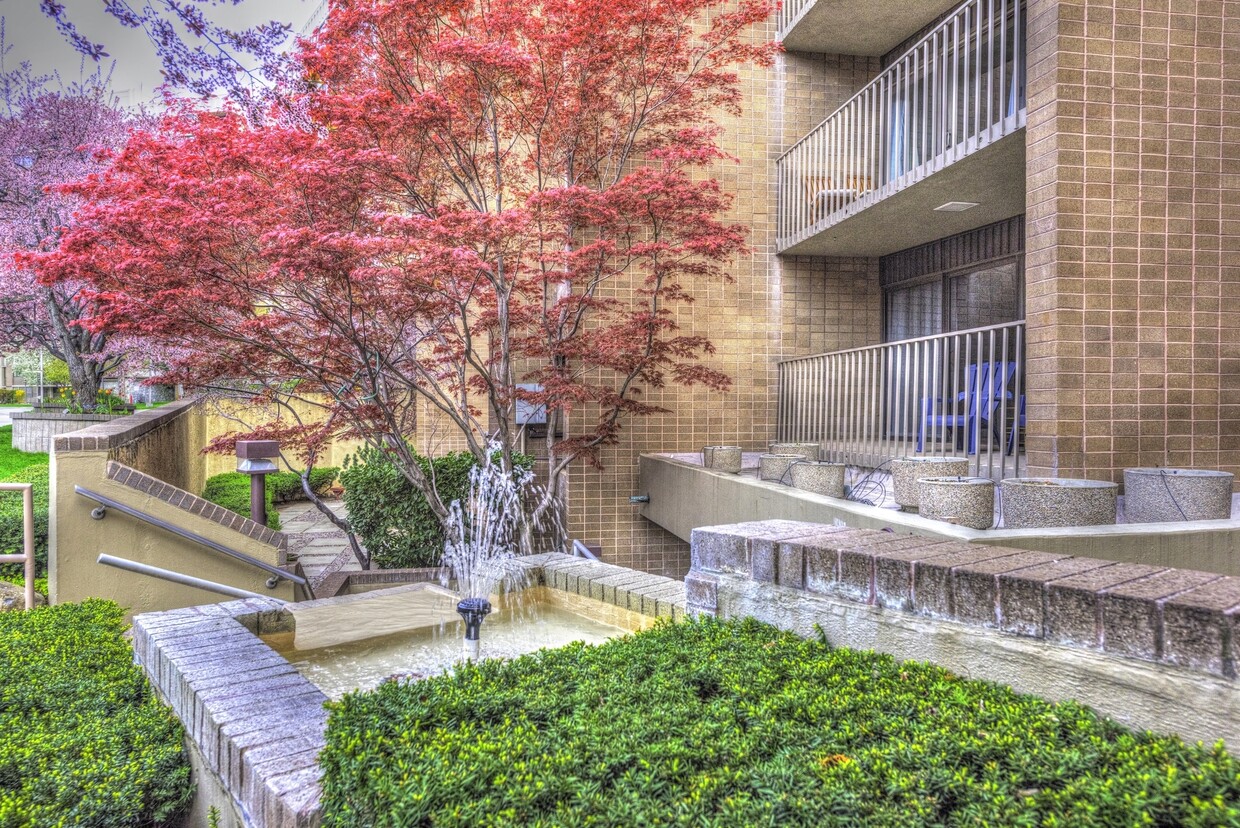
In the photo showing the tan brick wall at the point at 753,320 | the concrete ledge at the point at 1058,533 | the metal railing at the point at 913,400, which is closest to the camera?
the concrete ledge at the point at 1058,533

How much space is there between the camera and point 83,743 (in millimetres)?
2549

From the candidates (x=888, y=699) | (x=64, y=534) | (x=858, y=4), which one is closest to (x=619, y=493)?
(x=64, y=534)

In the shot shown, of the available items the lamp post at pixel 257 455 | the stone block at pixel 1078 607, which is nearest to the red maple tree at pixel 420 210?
the lamp post at pixel 257 455

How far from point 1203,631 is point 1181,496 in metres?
3.21

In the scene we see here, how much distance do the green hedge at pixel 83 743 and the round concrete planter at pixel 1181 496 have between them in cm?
479

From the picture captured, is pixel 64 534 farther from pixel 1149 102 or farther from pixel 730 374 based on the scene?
pixel 1149 102

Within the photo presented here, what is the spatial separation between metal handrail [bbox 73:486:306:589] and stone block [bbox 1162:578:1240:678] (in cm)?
559

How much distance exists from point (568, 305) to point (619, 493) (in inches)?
97.4

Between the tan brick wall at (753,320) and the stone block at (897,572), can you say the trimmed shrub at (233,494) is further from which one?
the stone block at (897,572)

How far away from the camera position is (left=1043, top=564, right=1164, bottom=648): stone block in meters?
1.68

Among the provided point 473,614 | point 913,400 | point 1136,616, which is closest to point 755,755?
point 1136,616

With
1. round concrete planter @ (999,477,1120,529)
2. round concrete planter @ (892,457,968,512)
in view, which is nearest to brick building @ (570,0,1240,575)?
round concrete planter @ (892,457,968,512)

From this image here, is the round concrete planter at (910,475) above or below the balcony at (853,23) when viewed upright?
below

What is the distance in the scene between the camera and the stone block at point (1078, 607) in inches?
66.0
